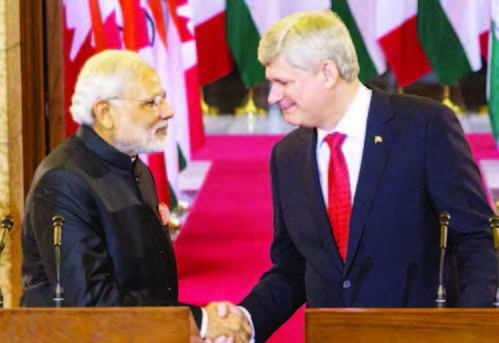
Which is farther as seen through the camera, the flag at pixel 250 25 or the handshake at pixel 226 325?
the flag at pixel 250 25

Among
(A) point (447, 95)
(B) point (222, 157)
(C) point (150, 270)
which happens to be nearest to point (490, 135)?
(A) point (447, 95)

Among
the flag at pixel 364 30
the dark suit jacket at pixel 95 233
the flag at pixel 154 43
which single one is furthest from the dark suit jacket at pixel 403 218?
the flag at pixel 364 30

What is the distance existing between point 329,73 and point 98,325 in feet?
3.54

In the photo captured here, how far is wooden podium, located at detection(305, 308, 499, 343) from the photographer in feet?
8.99

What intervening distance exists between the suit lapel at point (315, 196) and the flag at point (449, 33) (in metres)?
7.35

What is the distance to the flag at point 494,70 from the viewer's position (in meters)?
9.22

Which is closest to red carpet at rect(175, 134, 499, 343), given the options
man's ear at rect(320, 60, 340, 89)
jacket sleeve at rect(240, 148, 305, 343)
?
jacket sleeve at rect(240, 148, 305, 343)

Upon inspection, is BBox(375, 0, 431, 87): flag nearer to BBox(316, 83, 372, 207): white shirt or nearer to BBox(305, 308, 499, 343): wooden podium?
BBox(316, 83, 372, 207): white shirt

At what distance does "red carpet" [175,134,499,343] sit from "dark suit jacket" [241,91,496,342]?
2.55 metres

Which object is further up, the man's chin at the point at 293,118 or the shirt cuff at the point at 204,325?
the man's chin at the point at 293,118

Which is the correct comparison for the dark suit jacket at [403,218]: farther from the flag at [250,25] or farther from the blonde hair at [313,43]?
the flag at [250,25]

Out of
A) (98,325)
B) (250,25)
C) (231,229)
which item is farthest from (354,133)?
(250,25)

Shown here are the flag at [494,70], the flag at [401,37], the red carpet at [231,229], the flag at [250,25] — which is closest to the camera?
the red carpet at [231,229]

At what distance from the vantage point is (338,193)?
3.57 m
